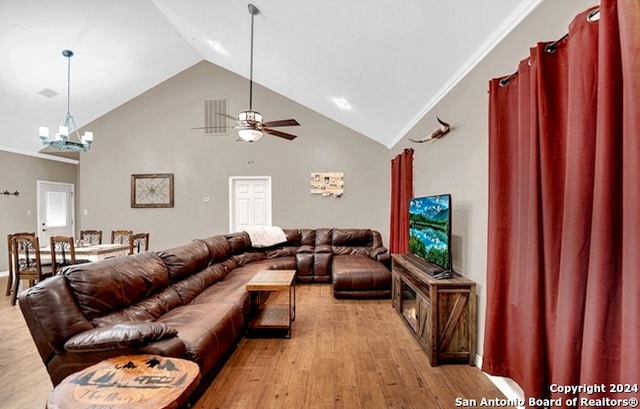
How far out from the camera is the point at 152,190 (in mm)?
6695

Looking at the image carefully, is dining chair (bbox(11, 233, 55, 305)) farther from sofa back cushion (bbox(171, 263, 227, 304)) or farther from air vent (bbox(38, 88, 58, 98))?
air vent (bbox(38, 88, 58, 98))

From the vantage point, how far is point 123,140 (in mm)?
6730

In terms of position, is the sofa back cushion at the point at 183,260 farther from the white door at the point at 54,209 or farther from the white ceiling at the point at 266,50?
the white door at the point at 54,209

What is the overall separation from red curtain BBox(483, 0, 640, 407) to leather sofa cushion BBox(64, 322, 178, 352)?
6.89 ft

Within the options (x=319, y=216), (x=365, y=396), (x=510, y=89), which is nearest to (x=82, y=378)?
(x=365, y=396)

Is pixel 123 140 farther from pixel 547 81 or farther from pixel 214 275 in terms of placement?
pixel 547 81

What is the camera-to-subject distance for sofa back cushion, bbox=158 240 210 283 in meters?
3.00

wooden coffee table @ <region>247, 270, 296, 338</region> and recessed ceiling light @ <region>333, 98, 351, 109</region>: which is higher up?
recessed ceiling light @ <region>333, 98, 351, 109</region>

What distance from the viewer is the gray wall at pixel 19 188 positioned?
6039 mm

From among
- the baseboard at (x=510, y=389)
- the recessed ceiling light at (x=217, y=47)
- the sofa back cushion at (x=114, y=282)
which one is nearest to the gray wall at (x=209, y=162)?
the recessed ceiling light at (x=217, y=47)

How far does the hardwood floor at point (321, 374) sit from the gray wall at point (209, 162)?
3411 mm

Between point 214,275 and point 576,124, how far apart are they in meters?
3.67

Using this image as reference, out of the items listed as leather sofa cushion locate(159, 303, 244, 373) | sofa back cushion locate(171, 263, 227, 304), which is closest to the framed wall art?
sofa back cushion locate(171, 263, 227, 304)

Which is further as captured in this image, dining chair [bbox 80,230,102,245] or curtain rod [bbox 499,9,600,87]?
dining chair [bbox 80,230,102,245]
